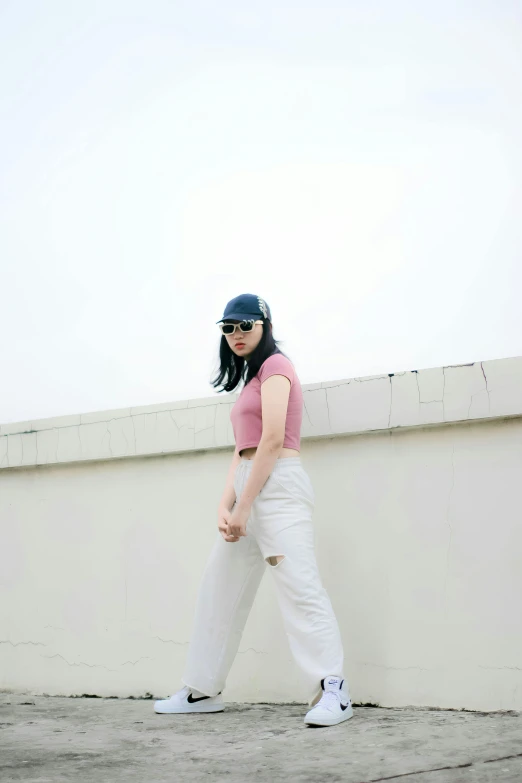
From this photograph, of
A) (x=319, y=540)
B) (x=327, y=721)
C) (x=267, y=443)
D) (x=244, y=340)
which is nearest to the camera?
(x=327, y=721)

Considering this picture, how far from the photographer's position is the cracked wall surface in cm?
325

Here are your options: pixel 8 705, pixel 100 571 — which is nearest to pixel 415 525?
pixel 100 571

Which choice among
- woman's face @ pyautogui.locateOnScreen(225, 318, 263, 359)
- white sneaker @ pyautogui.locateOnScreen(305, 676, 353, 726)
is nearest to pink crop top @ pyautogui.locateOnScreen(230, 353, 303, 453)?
woman's face @ pyautogui.locateOnScreen(225, 318, 263, 359)

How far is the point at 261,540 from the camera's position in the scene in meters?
3.30

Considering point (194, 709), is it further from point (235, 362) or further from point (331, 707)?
point (235, 362)

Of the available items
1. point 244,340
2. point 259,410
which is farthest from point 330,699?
point 244,340

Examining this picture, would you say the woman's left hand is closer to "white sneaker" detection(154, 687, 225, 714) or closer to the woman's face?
the woman's face

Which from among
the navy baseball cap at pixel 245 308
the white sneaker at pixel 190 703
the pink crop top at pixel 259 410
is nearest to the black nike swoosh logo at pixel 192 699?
the white sneaker at pixel 190 703

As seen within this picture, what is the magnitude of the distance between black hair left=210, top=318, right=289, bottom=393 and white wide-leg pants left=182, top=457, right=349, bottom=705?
1.24 ft

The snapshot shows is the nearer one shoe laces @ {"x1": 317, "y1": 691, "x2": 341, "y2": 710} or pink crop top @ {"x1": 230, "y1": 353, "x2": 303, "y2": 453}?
shoe laces @ {"x1": 317, "y1": 691, "x2": 341, "y2": 710}

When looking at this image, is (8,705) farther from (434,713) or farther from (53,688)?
(434,713)

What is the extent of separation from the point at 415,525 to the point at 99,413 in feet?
6.03

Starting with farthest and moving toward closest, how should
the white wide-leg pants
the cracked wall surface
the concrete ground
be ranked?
the cracked wall surface < the white wide-leg pants < the concrete ground

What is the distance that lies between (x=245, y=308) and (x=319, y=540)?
3.26ft
